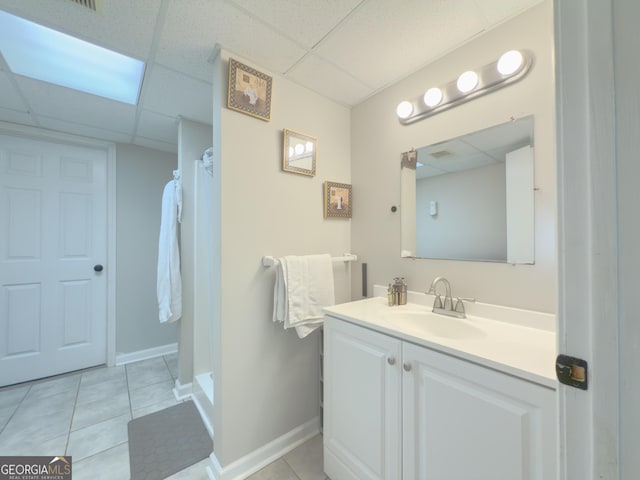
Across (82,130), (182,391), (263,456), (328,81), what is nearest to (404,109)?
(328,81)

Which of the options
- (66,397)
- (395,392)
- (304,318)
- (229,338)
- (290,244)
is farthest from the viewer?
(66,397)

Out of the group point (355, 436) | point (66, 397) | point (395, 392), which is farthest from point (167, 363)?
point (395, 392)

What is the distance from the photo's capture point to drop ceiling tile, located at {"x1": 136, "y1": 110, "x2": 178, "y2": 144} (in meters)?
2.02

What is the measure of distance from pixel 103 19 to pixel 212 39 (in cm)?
45

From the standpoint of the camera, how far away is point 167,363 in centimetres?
257

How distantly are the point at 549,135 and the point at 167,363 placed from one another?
3328 millimetres

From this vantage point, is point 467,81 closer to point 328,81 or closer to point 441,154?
point 441,154

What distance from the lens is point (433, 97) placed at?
4.62 ft

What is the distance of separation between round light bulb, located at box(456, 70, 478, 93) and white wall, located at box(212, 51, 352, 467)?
0.81 metres

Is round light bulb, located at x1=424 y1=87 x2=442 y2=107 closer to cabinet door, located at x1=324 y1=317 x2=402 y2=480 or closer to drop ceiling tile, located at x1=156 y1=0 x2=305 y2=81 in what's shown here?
drop ceiling tile, located at x1=156 y1=0 x2=305 y2=81

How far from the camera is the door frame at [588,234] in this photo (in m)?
0.46

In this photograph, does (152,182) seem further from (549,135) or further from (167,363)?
(549,135)

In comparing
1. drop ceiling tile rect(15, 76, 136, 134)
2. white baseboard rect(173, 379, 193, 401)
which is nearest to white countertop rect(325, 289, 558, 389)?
white baseboard rect(173, 379, 193, 401)

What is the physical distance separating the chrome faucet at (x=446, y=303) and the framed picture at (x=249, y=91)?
1305 mm
